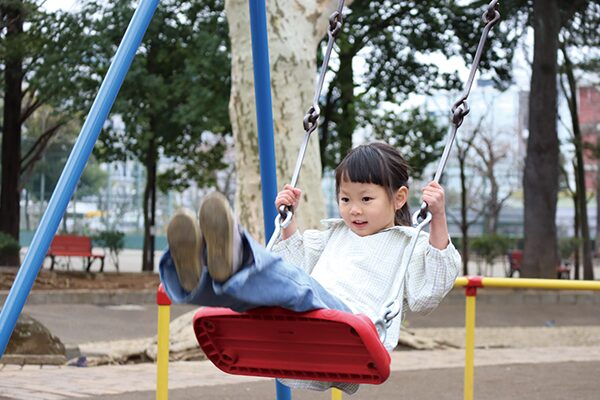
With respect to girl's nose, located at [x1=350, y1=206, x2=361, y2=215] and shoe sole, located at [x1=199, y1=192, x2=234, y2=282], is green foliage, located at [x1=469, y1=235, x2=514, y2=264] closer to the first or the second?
girl's nose, located at [x1=350, y1=206, x2=361, y2=215]

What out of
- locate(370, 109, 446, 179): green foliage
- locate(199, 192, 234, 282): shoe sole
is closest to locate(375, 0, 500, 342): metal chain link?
locate(199, 192, 234, 282): shoe sole

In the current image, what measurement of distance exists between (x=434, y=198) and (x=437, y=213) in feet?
0.27

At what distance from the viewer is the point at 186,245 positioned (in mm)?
2723

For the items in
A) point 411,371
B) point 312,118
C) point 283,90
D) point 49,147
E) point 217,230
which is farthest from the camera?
point 49,147

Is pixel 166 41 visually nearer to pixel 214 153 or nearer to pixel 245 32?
pixel 214 153

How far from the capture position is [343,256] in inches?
148

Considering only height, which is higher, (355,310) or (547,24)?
(547,24)

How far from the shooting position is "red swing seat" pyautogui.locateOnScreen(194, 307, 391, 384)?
10.1ft

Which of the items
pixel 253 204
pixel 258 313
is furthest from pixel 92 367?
pixel 258 313

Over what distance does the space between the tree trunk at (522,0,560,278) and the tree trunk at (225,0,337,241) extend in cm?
913

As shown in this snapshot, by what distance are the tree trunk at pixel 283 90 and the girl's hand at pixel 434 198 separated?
602 cm

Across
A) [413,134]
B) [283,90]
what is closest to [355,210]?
[283,90]

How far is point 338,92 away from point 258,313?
61.7ft

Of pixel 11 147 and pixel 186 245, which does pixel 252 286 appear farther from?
pixel 11 147
